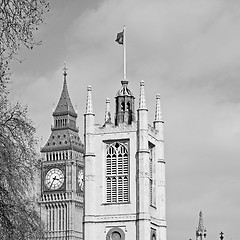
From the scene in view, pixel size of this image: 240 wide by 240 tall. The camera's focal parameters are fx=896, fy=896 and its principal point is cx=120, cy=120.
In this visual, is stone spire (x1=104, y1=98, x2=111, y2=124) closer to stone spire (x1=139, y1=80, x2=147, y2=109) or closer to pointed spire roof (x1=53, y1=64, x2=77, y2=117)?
stone spire (x1=139, y1=80, x2=147, y2=109)

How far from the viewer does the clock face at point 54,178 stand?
122 m

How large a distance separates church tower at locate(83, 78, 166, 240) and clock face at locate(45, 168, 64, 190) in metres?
46.2

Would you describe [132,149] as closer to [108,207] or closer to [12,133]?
[108,207]

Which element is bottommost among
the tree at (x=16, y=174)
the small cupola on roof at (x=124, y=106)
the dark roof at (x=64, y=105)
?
the tree at (x=16, y=174)

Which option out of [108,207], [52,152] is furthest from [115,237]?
[52,152]

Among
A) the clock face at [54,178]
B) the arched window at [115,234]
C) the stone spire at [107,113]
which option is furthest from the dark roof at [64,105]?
the arched window at [115,234]

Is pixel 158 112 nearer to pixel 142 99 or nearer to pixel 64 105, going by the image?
pixel 142 99

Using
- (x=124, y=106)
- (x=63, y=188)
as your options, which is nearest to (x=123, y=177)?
(x=124, y=106)

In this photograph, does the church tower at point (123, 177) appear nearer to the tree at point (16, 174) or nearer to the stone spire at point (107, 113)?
the stone spire at point (107, 113)

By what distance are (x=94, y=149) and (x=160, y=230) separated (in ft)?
29.0

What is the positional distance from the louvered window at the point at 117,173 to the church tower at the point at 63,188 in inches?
1761

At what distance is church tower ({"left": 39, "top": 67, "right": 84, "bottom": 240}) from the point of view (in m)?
120

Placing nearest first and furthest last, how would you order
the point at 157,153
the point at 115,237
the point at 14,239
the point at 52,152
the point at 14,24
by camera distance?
the point at 14,24
the point at 14,239
the point at 115,237
the point at 157,153
the point at 52,152

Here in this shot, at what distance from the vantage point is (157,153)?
255ft
